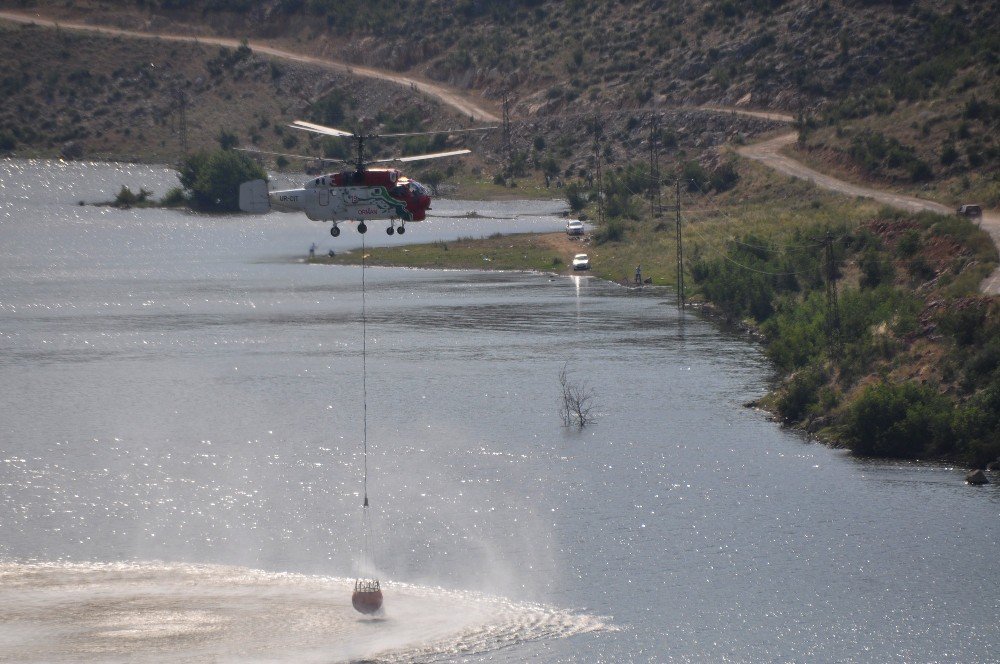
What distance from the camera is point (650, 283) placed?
141750 mm

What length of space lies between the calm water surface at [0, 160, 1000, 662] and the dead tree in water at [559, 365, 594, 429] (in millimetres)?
795

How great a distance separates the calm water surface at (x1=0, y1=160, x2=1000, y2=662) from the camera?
54.9m

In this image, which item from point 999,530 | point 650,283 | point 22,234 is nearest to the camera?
point 999,530

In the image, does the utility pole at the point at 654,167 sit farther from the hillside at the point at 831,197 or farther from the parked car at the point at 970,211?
the parked car at the point at 970,211

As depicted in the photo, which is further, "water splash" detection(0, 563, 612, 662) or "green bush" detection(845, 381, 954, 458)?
"green bush" detection(845, 381, 954, 458)

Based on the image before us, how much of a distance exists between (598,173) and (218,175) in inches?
2013

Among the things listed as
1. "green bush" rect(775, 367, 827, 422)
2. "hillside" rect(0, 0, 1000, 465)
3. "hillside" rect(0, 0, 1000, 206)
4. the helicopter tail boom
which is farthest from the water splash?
"hillside" rect(0, 0, 1000, 206)

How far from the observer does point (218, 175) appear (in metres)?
187

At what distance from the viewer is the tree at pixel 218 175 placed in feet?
600

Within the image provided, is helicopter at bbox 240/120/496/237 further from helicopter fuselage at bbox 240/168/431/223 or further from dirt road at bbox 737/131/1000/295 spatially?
dirt road at bbox 737/131/1000/295

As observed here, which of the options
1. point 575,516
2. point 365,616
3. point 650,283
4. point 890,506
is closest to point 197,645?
point 365,616

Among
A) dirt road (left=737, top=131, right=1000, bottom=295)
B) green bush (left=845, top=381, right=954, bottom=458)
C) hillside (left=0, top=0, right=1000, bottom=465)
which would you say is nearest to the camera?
green bush (left=845, top=381, right=954, bottom=458)

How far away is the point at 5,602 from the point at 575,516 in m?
25.9

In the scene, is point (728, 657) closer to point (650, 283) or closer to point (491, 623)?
point (491, 623)
